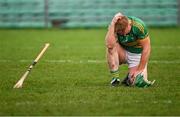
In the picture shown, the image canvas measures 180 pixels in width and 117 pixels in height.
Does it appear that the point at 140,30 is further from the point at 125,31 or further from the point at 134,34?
the point at 125,31

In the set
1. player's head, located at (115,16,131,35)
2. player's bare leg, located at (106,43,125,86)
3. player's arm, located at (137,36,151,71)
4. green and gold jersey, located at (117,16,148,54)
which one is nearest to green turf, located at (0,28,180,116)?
player's bare leg, located at (106,43,125,86)

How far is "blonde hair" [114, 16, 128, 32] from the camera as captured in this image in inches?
378

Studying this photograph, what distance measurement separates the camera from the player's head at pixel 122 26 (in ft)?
31.5

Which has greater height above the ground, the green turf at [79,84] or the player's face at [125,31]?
the player's face at [125,31]

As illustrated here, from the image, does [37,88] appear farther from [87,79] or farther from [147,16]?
[147,16]

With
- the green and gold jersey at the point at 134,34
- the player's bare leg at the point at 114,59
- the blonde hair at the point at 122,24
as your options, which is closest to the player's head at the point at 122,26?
the blonde hair at the point at 122,24

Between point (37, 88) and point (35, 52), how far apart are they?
21.9 ft

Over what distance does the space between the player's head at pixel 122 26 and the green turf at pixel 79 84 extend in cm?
86

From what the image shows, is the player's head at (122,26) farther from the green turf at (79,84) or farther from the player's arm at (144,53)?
the green turf at (79,84)

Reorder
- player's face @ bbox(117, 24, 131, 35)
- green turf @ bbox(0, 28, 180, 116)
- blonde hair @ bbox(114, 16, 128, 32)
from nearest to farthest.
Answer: green turf @ bbox(0, 28, 180, 116) < blonde hair @ bbox(114, 16, 128, 32) < player's face @ bbox(117, 24, 131, 35)

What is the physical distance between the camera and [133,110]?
780cm

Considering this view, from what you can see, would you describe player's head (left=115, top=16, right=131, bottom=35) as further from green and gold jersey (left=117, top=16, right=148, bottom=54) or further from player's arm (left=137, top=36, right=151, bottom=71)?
player's arm (left=137, top=36, right=151, bottom=71)

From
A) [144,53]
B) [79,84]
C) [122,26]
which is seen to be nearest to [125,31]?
[122,26]

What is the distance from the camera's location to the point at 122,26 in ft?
31.6
